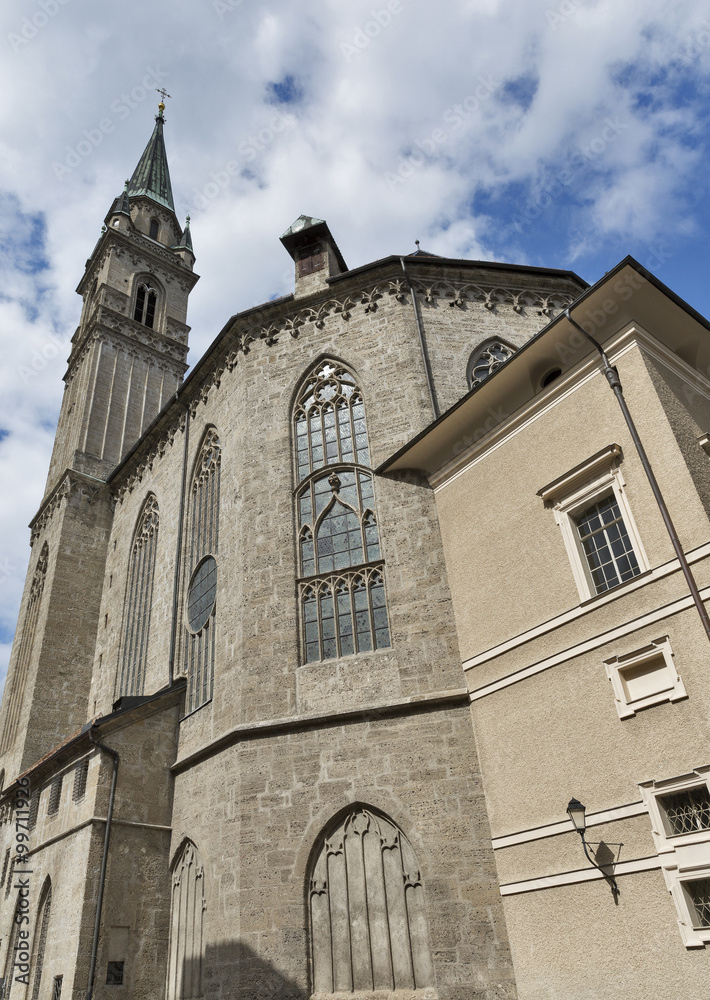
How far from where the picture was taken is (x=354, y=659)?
35.9ft

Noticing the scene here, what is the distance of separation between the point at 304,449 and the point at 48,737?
34.8 ft

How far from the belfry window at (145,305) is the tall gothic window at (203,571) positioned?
15.5m

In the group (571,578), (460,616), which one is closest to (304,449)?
(460,616)

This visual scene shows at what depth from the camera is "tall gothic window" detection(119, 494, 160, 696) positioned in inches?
649

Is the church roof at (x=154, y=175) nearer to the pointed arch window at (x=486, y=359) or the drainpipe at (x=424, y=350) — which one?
the drainpipe at (x=424, y=350)

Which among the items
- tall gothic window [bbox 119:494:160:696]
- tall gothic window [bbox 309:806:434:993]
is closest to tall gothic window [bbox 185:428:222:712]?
tall gothic window [bbox 119:494:160:696]

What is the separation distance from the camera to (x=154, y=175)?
3556cm

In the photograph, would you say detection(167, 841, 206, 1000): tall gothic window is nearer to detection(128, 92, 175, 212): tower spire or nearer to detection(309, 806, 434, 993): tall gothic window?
detection(309, 806, 434, 993): tall gothic window

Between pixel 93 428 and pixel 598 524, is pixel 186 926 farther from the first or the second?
pixel 93 428

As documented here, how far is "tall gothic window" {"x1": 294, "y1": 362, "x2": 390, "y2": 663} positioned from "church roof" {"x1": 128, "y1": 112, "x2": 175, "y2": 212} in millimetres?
24633

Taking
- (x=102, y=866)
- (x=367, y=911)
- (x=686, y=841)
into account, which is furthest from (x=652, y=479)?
(x=102, y=866)

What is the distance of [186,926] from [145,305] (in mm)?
24225

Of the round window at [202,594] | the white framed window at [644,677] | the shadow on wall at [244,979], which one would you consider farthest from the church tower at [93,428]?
the white framed window at [644,677]

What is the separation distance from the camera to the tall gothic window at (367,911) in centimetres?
893
